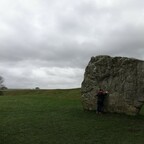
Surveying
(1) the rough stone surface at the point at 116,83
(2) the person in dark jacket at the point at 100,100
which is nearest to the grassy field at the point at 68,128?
(2) the person in dark jacket at the point at 100,100

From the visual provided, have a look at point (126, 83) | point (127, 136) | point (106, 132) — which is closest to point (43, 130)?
point (106, 132)

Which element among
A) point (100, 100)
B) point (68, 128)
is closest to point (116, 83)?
point (100, 100)

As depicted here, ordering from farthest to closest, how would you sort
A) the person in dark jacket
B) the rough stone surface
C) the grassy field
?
the person in dark jacket
the rough stone surface
the grassy field

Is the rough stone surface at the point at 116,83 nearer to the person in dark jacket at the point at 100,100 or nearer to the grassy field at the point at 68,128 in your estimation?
the person in dark jacket at the point at 100,100

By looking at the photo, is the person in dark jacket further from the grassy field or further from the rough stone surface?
the grassy field

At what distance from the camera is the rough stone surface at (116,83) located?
27.4 meters

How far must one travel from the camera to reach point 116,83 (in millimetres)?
28609

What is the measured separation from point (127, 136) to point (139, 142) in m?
1.50

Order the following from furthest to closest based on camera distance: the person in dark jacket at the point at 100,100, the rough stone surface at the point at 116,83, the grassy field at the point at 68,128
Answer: the person in dark jacket at the point at 100,100, the rough stone surface at the point at 116,83, the grassy field at the point at 68,128

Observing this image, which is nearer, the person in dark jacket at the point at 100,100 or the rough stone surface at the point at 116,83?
the rough stone surface at the point at 116,83

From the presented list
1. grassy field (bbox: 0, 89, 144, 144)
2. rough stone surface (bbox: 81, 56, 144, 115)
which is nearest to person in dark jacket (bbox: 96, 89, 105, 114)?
rough stone surface (bbox: 81, 56, 144, 115)

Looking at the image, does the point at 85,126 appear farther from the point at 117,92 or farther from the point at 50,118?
the point at 117,92

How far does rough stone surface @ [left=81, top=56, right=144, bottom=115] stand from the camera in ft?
89.9

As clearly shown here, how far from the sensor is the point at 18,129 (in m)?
21.8
